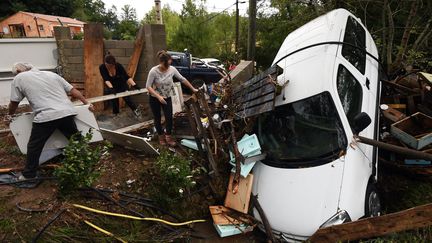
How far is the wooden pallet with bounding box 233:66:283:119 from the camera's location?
386 cm

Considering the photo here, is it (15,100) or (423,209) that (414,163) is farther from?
(15,100)

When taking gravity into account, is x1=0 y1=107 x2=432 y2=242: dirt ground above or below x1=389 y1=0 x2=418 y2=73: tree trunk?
below

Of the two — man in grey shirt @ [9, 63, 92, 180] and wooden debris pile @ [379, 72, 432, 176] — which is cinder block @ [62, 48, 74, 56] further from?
wooden debris pile @ [379, 72, 432, 176]

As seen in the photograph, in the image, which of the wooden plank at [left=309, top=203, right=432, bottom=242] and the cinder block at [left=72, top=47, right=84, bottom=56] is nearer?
the wooden plank at [left=309, top=203, right=432, bottom=242]

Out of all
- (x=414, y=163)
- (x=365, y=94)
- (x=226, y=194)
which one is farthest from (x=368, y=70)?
(x=226, y=194)

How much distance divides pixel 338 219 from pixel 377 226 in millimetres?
351

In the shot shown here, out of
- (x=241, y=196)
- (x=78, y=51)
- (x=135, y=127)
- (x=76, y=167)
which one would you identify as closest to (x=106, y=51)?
(x=78, y=51)

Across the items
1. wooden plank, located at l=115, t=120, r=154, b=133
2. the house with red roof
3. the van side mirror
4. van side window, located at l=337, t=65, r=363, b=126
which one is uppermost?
the house with red roof

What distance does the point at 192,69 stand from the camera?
39.4 ft

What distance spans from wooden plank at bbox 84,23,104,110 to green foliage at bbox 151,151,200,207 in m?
3.56

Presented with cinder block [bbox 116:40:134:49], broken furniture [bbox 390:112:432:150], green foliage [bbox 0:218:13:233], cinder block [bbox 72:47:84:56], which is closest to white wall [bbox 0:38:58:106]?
cinder block [bbox 72:47:84:56]

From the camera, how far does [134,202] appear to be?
390cm

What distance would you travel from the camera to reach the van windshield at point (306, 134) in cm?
341

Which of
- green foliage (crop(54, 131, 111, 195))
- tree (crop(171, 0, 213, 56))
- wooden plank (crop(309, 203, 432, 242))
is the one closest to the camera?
wooden plank (crop(309, 203, 432, 242))
